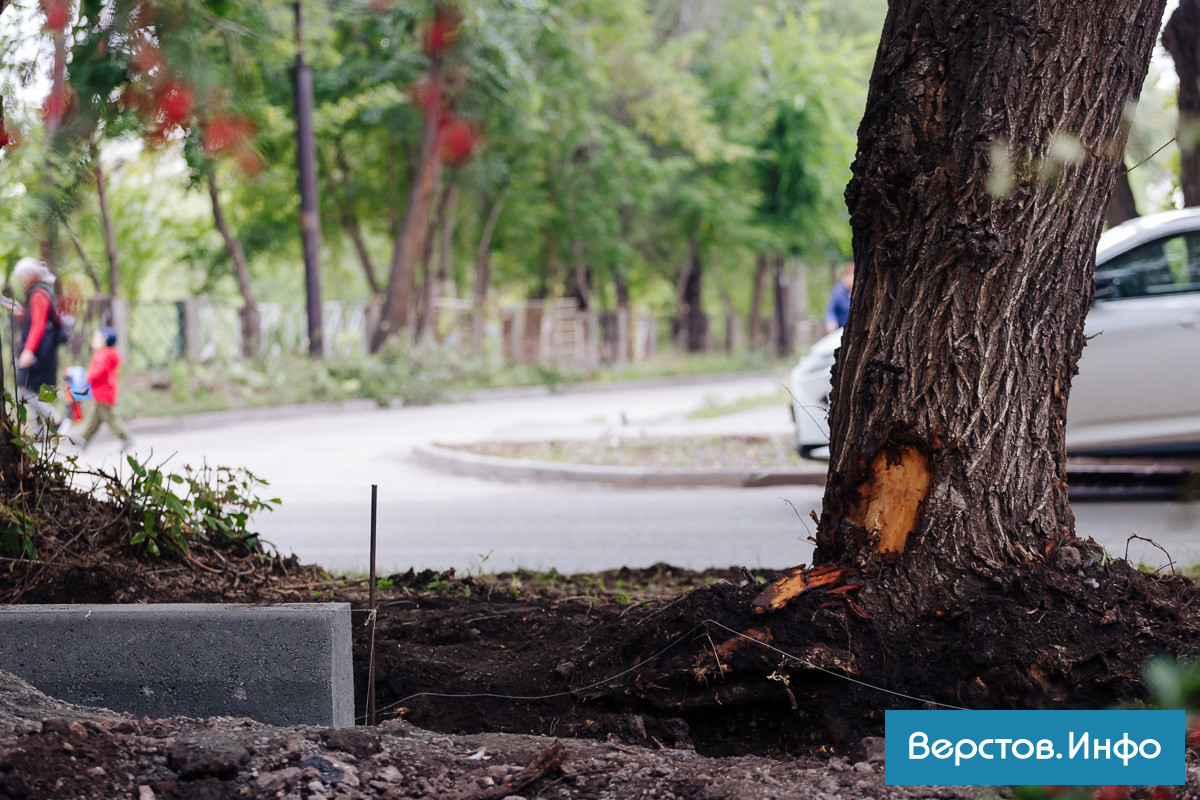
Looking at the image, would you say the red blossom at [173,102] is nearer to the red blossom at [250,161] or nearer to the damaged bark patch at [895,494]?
the red blossom at [250,161]

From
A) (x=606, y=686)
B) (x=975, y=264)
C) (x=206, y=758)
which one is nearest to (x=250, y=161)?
(x=206, y=758)

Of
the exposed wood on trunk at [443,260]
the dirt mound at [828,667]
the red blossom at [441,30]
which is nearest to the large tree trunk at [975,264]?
the dirt mound at [828,667]

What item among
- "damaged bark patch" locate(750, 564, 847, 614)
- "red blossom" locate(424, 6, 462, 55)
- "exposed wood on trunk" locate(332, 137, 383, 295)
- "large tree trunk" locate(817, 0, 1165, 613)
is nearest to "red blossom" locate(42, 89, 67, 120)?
"large tree trunk" locate(817, 0, 1165, 613)

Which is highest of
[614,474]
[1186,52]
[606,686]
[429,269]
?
[1186,52]

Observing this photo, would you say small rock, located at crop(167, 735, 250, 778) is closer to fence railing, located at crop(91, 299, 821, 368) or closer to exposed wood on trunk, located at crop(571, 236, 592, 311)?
fence railing, located at crop(91, 299, 821, 368)

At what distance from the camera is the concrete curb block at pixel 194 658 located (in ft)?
10.1

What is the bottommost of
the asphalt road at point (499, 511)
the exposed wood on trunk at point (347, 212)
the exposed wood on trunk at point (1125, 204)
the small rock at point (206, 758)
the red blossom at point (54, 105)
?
the asphalt road at point (499, 511)

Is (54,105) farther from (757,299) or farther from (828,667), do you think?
(757,299)

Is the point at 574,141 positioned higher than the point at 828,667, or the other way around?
the point at 574,141

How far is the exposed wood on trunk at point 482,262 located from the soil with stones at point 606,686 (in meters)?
21.6

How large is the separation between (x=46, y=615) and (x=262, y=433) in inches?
465

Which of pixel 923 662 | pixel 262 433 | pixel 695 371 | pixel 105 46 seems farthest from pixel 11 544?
pixel 695 371

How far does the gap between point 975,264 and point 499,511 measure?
5965 mm

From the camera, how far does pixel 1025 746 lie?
1.82m
